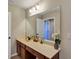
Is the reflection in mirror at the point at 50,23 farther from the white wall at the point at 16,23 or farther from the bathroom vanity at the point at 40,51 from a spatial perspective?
the white wall at the point at 16,23

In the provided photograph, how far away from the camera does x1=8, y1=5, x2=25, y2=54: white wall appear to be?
523 centimetres

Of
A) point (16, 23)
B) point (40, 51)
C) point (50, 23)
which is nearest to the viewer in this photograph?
point (40, 51)

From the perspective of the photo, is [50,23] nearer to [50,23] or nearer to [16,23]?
[50,23]

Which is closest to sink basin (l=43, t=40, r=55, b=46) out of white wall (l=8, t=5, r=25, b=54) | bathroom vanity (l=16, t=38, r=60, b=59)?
bathroom vanity (l=16, t=38, r=60, b=59)

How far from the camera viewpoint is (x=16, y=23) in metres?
5.43

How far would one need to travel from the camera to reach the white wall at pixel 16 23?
5230 mm

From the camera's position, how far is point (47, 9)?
3139 millimetres

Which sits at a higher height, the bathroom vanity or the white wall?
the white wall

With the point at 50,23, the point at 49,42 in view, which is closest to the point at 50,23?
the point at 50,23

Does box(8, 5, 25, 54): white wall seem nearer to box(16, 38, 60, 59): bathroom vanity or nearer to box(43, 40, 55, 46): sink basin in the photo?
box(16, 38, 60, 59): bathroom vanity

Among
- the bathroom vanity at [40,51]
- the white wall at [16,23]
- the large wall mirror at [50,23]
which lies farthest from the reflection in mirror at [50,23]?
the white wall at [16,23]
